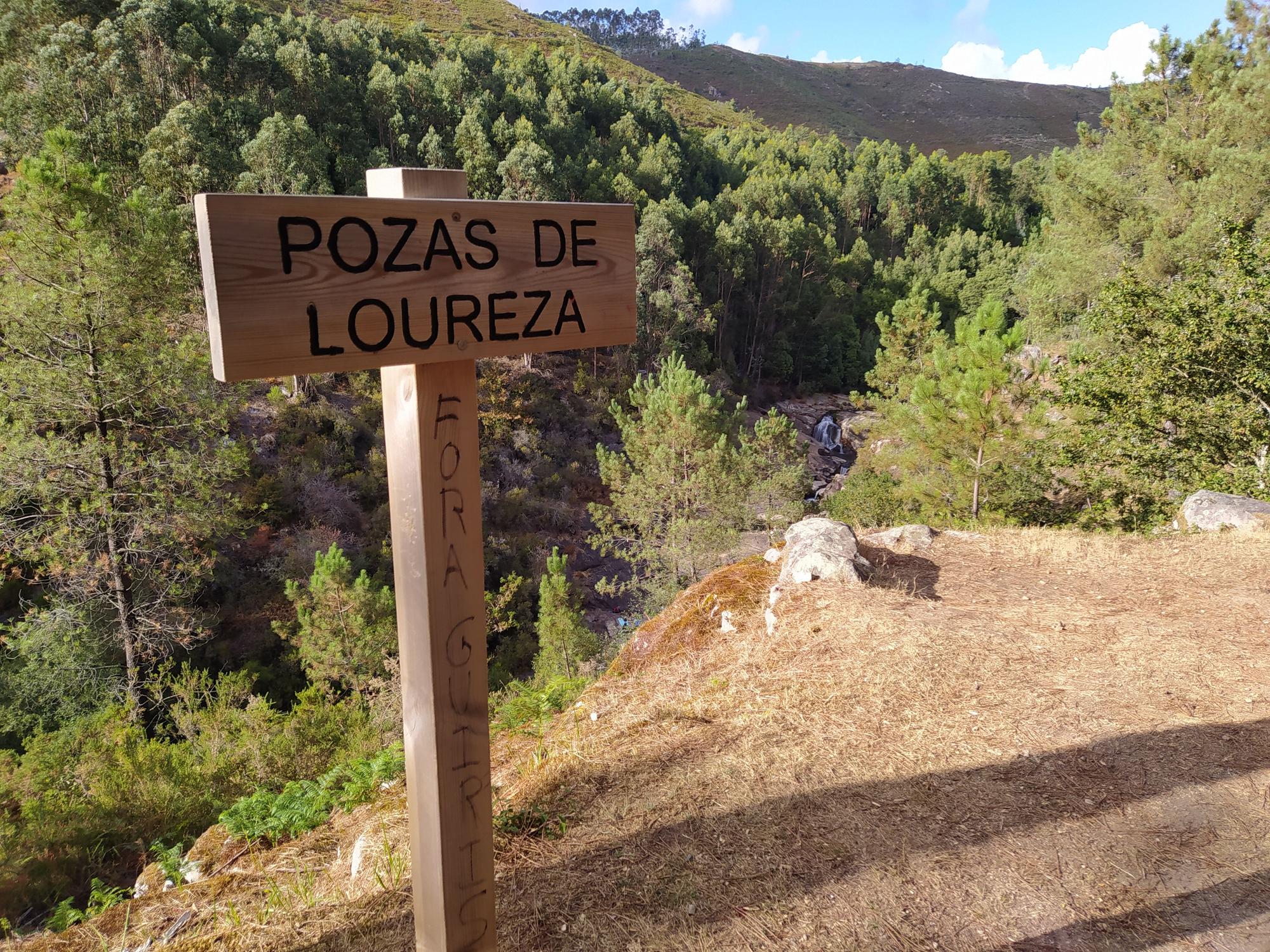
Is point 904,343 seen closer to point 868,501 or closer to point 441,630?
point 868,501

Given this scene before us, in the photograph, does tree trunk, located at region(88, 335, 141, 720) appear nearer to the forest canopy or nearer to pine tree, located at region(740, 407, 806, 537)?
the forest canopy

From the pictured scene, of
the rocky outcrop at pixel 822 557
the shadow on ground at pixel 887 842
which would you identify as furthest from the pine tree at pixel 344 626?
the shadow on ground at pixel 887 842

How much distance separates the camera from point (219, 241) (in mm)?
1200

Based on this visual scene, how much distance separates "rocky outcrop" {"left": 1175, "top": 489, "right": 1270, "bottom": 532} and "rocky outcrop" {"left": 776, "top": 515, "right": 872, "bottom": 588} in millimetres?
3741

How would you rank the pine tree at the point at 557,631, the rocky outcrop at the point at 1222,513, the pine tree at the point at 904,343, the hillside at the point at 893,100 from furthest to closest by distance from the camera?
the hillside at the point at 893,100
the pine tree at the point at 904,343
the pine tree at the point at 557,631
the rocky outcrop at the point at 1222,513

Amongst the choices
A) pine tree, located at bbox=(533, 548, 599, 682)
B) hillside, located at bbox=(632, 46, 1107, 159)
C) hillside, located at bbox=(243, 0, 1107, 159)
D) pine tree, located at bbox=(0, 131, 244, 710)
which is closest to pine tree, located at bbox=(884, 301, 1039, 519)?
pine tree, located at bbox=(533, 548, 599, 682)

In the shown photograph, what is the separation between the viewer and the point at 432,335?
57.9 inches

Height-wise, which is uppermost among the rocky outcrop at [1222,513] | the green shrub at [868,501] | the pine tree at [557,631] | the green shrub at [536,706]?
the rocky outcrop at [1222,513]

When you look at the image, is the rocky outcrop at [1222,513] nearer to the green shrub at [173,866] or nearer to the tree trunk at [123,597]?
the green shrub at [173,866]

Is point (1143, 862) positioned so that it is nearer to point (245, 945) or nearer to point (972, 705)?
point (972, 705)

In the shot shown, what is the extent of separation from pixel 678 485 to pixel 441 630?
15348 millimetres

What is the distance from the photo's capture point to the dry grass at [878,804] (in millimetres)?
2404

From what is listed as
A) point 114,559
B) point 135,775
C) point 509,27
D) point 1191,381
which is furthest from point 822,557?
point 509,27

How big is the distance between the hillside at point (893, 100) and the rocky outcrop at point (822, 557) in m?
115
